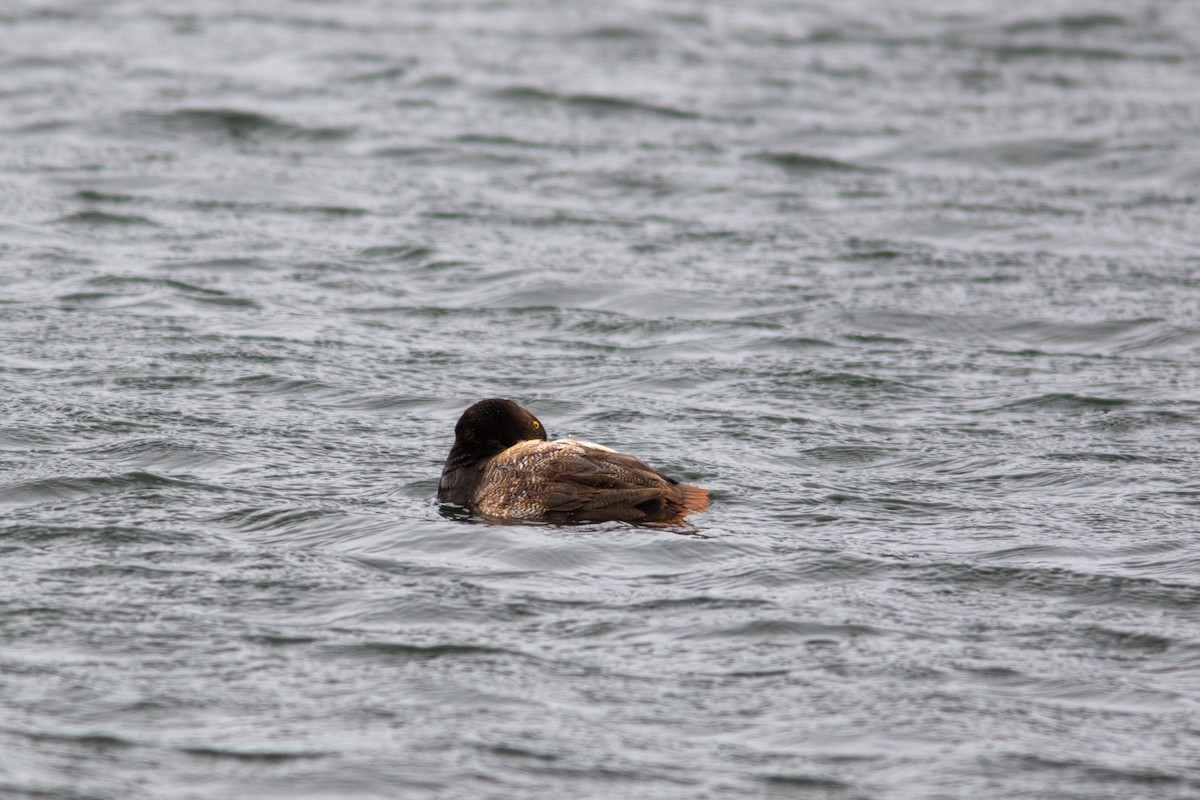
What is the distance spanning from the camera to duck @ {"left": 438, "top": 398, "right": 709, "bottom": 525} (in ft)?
27.9

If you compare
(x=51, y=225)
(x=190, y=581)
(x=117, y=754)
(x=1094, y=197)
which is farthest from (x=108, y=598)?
(x=1094, y=197)

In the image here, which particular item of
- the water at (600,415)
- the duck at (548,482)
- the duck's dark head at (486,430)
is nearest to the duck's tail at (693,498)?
the duck at (548,482)

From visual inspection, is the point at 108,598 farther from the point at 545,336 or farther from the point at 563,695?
the point at 545,336

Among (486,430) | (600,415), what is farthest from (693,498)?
(600,415)

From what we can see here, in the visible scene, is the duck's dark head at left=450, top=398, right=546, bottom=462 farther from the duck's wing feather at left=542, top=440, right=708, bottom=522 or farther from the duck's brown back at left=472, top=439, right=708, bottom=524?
the duck's wing feather at left=542, top=440, right=708, bottom=522

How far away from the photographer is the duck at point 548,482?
8516 millimetres

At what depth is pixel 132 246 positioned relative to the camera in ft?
48.2

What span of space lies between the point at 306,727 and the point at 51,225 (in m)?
9.91

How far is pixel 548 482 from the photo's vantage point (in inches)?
338

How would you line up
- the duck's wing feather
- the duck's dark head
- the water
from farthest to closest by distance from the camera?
the duck's dark head
the duck's wing feather
the water

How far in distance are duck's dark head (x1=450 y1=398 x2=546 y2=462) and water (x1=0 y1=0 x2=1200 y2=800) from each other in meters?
0.36

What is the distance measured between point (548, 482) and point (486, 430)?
23.5 inches

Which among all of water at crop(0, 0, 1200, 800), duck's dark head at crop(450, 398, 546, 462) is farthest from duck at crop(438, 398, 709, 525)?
water at crop(0, 0, 1200, 800)

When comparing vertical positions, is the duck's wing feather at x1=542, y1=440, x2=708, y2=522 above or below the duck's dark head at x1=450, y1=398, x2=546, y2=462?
below
